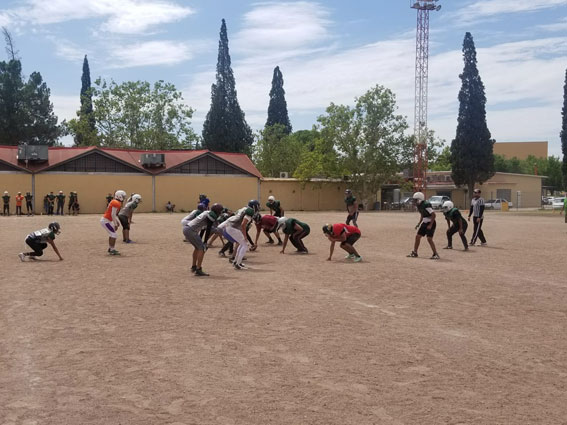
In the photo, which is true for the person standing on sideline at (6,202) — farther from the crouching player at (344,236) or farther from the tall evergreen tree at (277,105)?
the tall evergreen tree at (277,105)

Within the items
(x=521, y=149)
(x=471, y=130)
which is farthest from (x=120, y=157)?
(x=521, y=149)

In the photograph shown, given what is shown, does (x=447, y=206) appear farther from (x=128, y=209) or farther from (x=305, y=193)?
(x=305, y=193)

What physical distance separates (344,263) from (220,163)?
35.9 metres

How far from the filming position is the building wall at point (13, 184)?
132 ft

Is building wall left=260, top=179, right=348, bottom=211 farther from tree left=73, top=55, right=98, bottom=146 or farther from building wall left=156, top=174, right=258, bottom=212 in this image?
tree left=73, top=55, right=98, bottom=146

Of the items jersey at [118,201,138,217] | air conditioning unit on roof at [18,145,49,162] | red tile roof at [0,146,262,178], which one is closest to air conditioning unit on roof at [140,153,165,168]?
red tile roof at [0,146,262,178]

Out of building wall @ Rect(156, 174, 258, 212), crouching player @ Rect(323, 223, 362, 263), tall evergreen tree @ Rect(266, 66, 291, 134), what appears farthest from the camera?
tall evergreen tree @ Rect(266, 66, 291, 134)

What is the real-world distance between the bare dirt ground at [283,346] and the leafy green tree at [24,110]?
185 ft

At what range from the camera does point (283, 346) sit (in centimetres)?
657

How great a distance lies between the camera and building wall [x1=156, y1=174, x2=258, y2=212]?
4634 centimetres

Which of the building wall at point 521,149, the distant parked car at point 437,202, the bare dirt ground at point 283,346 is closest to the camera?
the bare dirt ground at point 283,346

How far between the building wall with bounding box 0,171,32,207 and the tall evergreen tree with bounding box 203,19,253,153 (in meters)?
27.9

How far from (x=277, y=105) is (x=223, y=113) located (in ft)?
47.7

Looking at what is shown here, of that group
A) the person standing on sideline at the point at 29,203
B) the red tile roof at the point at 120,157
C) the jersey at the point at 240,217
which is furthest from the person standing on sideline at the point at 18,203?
the jersey at the point at 240,217
